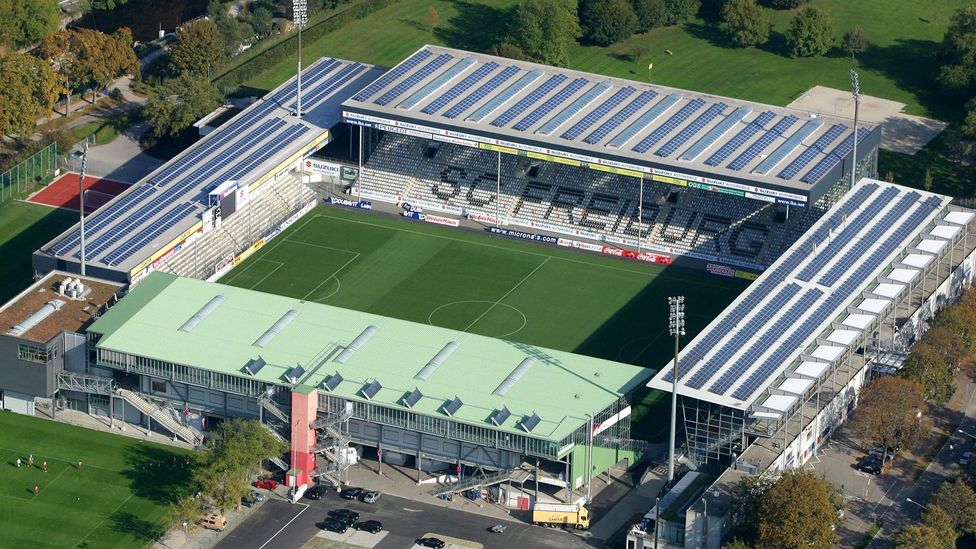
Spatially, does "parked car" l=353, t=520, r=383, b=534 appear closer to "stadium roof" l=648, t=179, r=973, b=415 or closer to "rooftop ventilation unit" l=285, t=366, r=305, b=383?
"rooftop ventilation unit" l=285, t=366, r=305, b=383

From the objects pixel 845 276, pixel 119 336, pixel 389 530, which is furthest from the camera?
pixel 845 276

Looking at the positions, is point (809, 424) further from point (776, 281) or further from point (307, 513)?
point (307, 513)

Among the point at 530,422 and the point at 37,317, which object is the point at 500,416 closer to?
the point at 530,422

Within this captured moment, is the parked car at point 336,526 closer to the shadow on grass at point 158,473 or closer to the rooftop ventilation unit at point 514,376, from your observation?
the shadow on grass at point 158,473

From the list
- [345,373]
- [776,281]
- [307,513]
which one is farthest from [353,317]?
[776,281]

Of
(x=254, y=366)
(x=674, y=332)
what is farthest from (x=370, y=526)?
(x=674, y=332)

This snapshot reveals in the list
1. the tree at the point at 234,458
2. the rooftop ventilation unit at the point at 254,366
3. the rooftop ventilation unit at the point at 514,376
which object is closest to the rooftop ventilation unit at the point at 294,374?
the rooftop ventilation unit at the point at 254,366
